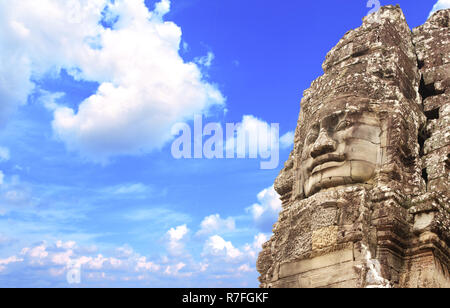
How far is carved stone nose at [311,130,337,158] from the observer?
1092 centimetres

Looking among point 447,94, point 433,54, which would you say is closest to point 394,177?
point 447,94

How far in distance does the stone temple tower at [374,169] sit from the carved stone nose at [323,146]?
0.03m

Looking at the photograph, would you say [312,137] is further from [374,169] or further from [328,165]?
[374,169]

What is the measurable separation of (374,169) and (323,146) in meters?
1.16

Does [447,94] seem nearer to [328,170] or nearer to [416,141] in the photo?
[416,141]

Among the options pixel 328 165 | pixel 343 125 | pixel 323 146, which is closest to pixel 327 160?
pixel 328 165

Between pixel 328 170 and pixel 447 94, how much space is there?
163 inches

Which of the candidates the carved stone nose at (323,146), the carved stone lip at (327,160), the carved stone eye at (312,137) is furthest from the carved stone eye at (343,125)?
the carved stone lip at (327,160)

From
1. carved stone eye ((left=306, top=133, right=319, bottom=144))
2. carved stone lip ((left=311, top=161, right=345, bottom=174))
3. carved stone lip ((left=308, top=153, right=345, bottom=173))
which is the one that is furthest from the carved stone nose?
carved stone eye ((left=306, top=133, right=319, bottom=144))

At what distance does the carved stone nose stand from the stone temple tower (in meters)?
0.03

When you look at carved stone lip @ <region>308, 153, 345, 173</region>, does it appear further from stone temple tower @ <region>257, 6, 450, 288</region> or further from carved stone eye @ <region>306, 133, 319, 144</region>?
carved stone eye @ <region>306, 133, 319, 144</region>

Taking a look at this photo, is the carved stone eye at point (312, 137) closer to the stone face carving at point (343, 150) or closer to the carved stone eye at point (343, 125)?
the stone face carving at point (343, 150)

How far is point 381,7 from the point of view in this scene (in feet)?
45.0
